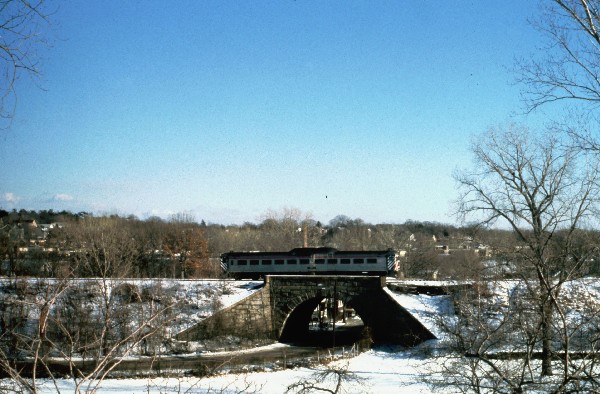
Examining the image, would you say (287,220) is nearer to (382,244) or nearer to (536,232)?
(382,244)

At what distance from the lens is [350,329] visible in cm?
4081

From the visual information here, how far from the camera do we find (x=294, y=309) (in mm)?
34812

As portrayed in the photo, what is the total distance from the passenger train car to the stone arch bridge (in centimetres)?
423

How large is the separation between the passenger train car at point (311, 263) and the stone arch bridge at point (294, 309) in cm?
423

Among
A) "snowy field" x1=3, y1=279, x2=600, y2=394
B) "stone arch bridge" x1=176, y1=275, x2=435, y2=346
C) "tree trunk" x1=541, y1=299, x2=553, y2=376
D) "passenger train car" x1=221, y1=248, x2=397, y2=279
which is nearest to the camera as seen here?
"tree trunk" x1=541, y1=299, x2=553, y2=376

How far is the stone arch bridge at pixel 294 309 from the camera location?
30.5 meters

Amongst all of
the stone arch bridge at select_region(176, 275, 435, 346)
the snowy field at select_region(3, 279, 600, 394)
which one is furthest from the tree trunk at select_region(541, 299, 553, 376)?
the stone arch bridge at select_region(176, 275, 435, 346)

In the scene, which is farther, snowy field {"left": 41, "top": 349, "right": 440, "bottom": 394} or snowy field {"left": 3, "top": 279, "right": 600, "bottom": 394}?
snowy field {"left": 41, "top": 349, "right": 440, "bottom": 394}

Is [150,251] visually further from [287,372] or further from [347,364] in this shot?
[347,364]

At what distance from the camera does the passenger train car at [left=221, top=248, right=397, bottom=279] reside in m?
37.0

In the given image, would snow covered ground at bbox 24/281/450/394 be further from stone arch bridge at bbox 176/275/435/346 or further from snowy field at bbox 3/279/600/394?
stone arch bridge at bbox 176/275/435/346

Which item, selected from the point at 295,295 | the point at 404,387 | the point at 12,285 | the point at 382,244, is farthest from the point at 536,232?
the point at 382,244

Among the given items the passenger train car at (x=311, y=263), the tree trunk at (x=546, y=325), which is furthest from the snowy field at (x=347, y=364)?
the tree trunk at (x=546, y=325)

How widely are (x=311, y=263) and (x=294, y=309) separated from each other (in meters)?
4.40
